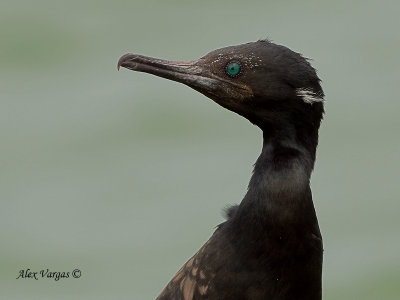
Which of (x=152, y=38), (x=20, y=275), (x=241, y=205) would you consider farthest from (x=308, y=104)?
(x=152, y=38)

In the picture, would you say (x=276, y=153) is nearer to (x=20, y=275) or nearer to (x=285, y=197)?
(x=285, y=197)

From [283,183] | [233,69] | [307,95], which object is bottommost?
[283,183]

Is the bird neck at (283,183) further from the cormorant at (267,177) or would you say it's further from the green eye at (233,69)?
the green eye at (233,69)

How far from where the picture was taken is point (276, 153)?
22.3 ft

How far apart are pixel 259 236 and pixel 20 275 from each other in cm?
314

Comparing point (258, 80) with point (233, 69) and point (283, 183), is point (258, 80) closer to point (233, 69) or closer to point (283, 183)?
point (233, 69)

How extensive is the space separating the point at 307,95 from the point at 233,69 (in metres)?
→ 0.40

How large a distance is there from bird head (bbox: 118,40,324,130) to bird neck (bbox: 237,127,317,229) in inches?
4.3

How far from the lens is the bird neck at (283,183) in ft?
22.1

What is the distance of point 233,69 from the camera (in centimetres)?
681

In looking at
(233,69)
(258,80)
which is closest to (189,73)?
(233,69)

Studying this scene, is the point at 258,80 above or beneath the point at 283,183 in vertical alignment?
above

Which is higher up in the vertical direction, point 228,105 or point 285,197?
point 228,105

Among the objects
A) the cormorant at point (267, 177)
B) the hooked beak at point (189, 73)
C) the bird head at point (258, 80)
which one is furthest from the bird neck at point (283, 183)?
the hooked beak at point (189, 73)
